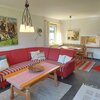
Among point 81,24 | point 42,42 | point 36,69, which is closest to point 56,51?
point 42,42

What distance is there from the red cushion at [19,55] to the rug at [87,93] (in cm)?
234

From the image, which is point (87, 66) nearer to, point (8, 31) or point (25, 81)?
point (25, 81)

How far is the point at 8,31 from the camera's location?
3.77 m

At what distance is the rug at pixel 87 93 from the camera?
234cm

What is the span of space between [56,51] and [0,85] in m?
2.39

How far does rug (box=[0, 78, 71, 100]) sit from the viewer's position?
2.40 meters

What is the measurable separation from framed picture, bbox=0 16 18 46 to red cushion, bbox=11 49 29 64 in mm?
400

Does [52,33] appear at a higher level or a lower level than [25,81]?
higher

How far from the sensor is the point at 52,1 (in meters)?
2.94

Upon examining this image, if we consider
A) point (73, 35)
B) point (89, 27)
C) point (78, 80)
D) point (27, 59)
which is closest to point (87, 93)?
point (78, 80)

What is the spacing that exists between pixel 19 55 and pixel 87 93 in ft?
8.62

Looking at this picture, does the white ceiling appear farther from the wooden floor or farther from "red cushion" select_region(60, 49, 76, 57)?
the wooden floor

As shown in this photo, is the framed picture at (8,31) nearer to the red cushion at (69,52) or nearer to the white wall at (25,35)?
the white wall at (25,35)

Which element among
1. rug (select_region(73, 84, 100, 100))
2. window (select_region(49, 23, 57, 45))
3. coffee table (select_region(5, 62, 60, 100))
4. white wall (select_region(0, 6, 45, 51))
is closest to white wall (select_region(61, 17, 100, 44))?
window (select_region(49, 23, 57, 45))
